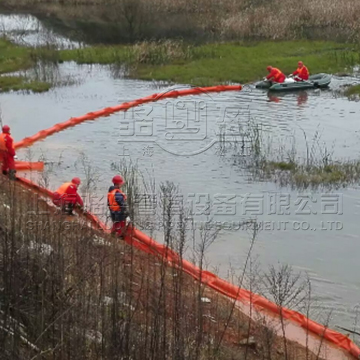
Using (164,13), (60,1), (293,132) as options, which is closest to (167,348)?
(293,132)

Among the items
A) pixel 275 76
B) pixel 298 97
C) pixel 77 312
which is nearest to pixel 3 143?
pixel 77 312

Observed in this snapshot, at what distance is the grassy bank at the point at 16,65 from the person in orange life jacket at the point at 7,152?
12.3m

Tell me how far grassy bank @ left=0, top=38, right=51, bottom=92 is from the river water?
31.5 inches

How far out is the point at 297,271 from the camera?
12969mm

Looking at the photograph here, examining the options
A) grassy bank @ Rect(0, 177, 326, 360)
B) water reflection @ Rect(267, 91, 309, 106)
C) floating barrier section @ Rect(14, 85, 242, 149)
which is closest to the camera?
grassy bank @ Rect(0, 177, 326, 360)

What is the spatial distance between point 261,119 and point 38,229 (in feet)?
54.8

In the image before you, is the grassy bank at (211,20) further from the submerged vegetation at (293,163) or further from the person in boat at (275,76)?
the submerged vegetation at (293,163)

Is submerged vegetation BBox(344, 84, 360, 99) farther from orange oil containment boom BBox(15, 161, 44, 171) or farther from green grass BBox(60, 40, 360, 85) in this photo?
orange oil containment boom BBox(15, 161, 44, 171)

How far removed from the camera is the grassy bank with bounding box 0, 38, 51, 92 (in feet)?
95.7

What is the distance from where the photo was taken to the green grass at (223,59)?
102 feet

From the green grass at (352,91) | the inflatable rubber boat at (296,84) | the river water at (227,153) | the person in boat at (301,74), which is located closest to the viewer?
the river water at (227,153)

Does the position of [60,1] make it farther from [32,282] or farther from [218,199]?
[32,282]

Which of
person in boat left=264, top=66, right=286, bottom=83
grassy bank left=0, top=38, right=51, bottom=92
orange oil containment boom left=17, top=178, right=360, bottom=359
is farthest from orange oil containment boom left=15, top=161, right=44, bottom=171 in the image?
person in boat left=264, top=66, right=286, bottom=83

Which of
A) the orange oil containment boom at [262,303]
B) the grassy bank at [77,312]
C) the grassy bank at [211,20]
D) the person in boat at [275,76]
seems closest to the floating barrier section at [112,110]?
the person in boat at [275,76]
